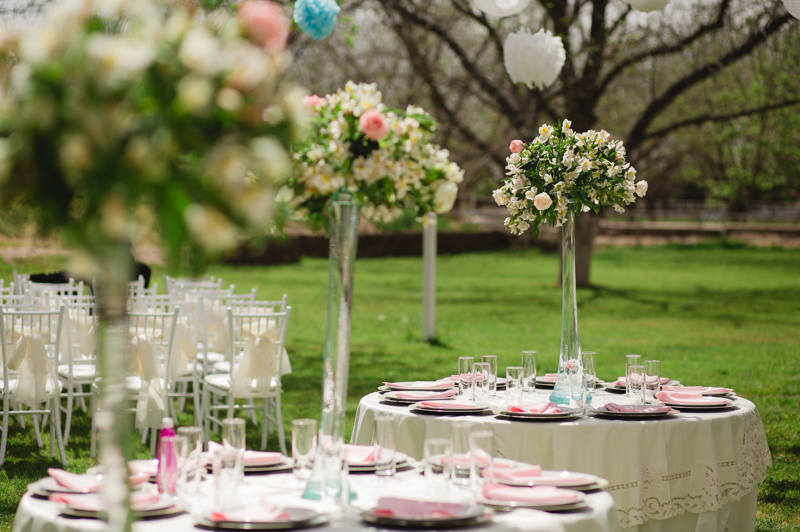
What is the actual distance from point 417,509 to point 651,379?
2.13 metres

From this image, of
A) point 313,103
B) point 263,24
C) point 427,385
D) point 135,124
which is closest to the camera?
point 135,124

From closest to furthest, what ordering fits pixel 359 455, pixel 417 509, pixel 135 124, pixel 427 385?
1. pixel 135 124
2. pixel 417 509
3. pixel 359 455
4. pixel 427 385

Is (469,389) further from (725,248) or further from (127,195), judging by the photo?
(725,248)

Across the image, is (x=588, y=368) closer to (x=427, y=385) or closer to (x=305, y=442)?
(x=427, y=385)

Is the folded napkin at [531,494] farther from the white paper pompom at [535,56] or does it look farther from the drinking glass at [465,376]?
the white paper pompom at [535,56]

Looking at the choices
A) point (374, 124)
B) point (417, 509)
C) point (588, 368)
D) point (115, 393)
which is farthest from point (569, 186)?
point (115, 393)

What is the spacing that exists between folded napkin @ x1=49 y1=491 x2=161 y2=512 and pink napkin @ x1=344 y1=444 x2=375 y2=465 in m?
0.68

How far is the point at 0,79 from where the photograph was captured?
5.87 ft

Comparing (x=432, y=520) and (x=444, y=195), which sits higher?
(x=444, y=195)

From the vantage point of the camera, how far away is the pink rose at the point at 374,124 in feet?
7.68

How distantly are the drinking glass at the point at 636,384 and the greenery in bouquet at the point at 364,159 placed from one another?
2.04m

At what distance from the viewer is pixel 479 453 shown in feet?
8.14

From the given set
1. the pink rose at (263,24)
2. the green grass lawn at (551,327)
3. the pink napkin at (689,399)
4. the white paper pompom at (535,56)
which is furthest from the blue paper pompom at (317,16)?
the white paper pompom at (535,56)

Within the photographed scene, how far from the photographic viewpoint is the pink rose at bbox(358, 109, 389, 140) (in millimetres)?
2342
